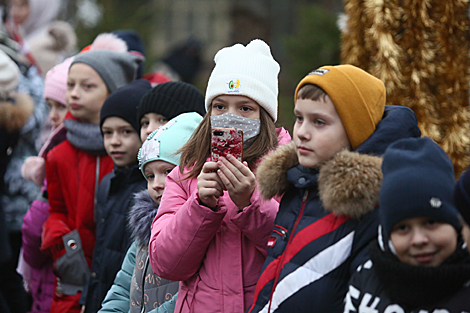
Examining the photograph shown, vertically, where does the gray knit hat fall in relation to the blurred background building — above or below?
above

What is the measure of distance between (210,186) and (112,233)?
1641mm

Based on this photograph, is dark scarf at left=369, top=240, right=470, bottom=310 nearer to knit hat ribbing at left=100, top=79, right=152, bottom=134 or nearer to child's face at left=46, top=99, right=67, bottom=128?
knit hat ribbing at left=100, top=79, right=152, bottom=134

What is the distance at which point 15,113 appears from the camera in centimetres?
519

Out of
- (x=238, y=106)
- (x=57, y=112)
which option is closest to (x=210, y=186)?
(x=238, y=106)

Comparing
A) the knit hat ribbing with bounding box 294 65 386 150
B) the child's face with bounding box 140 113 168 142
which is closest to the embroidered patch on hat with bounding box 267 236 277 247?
the knit hat ribbing with bounding box 294 65 386 150

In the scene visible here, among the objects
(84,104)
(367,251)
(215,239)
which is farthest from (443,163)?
(84,104)

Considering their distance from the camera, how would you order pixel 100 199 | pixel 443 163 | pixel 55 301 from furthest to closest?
pixel 55 301
pixel 100 199
pixel 443 163

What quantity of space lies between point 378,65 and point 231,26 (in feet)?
84.3

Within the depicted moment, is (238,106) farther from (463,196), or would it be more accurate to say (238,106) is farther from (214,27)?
(214,27)

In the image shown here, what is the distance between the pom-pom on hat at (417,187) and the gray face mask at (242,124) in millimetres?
943

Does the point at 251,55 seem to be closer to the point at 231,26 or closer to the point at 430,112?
the point at 430,112

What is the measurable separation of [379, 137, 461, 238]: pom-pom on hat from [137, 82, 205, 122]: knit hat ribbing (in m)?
2.05

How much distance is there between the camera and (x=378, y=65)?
378 cm

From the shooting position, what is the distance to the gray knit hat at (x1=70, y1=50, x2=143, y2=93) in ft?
15.6
